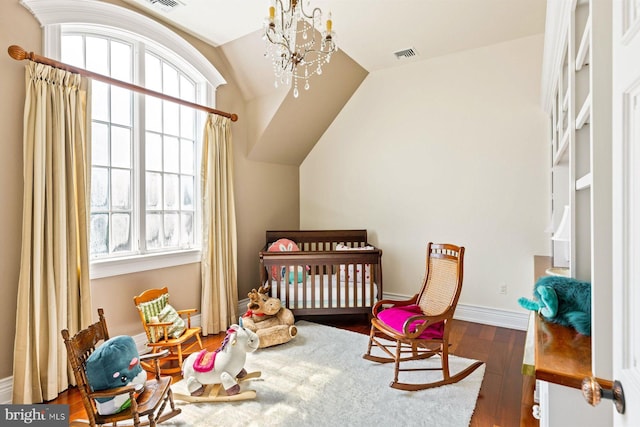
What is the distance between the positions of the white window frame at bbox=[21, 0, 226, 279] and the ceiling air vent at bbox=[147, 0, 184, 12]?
0.13 m

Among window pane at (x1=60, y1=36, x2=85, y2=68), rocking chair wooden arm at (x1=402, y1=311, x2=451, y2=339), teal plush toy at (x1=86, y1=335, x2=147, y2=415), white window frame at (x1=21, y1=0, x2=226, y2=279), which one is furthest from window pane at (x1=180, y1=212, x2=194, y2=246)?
rocking chair wooden arm at (x1=402, y1=311, x2=451, y2=339)

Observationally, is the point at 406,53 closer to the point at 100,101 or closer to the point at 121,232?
the point at 100,101

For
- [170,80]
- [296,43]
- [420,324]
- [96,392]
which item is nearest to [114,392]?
[96,392]

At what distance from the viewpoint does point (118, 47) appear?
9.13 ft

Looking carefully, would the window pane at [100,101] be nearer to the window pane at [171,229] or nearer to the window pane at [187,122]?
the window pane at [187,122]

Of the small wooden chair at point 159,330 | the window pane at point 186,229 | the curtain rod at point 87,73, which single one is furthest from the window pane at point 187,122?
the small wooden chair at point 159,330

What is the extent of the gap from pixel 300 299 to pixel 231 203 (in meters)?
1.23

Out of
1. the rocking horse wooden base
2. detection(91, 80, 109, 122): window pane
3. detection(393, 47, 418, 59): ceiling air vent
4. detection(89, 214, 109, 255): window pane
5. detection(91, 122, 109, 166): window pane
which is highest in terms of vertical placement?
detection(393, 47, 418, 59): ceiling air vent

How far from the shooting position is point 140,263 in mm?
2854

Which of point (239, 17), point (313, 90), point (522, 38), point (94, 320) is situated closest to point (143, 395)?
point (94, 320)

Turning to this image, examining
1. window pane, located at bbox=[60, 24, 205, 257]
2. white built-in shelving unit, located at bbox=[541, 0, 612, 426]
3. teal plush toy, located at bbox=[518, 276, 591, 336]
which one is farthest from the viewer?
window pane, located at bbox=[60, 24, 205, 257]

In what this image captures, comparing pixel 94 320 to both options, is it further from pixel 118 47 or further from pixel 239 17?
pixel 239 17

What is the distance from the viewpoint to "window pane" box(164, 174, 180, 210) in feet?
10.5

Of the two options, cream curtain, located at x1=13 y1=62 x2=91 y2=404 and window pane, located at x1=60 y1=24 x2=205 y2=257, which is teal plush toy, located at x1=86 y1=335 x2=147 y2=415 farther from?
window pane, located at x1=60 y1=24 x2=205 y2=257
